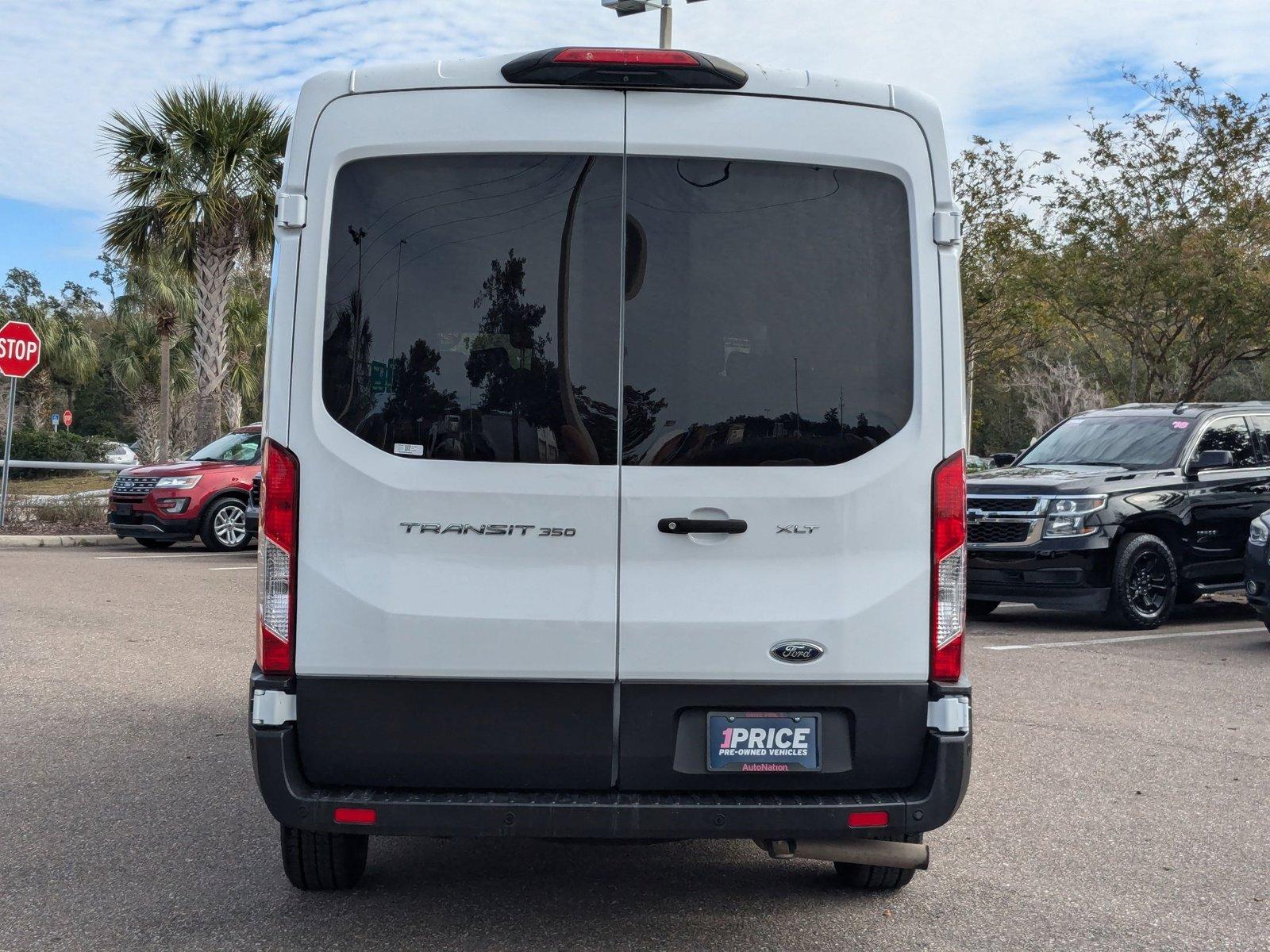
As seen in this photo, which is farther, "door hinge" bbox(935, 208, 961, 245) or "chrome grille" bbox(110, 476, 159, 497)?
"chrome grille" bbox(110, 476, 159, 497)

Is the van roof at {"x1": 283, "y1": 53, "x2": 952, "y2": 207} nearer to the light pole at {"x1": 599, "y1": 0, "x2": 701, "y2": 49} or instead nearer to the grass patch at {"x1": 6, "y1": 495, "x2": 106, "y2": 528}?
the light pole at {"x1": 599, "y1": 0, "x2": 701, "y2": 49}

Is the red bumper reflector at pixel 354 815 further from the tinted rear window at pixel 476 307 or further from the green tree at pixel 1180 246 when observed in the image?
the green tree at pixel 1180 246

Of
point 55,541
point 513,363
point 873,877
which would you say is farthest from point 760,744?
point 55,541

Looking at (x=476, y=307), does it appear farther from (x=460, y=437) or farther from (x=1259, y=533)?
(x=1259, y=533)

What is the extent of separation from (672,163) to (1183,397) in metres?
19.2

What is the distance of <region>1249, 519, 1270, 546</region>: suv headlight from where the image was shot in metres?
9.97

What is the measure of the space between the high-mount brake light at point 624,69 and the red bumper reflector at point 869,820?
2.01m

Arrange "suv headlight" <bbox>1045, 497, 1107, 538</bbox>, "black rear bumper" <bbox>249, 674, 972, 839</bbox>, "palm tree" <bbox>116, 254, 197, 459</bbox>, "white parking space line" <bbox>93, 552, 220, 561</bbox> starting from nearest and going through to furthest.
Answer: "black rear bumper" <bbox>249, 674, 972, 839</bbox>, "suv headlight" <bbox>1045, 497, 1107, 538</bbox>, "white parking space line" <bbox>93, 552, 220, 561</bbox>, "palm tree" <bbox>116, 254, 197, 459</bbox>

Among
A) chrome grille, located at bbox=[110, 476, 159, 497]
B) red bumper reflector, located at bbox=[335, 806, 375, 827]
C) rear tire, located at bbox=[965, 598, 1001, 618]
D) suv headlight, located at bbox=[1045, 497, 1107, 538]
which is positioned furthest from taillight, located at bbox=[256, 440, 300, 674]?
chrome grille, located at bbox=[110, 476, 159, 497]

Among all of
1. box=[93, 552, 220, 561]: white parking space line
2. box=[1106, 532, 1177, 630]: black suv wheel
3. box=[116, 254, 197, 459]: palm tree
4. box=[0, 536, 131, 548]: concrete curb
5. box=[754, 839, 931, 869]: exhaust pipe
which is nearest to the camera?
box=[754, 839, 931, 869]: exhaust pipe

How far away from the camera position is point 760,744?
142 inches

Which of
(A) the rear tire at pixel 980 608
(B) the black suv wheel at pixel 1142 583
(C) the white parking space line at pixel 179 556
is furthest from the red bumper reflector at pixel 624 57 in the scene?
(C) the white parking space line at pixel 179 556

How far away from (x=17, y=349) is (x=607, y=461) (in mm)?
18300

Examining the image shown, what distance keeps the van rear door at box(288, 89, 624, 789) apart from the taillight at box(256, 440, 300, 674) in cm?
3
